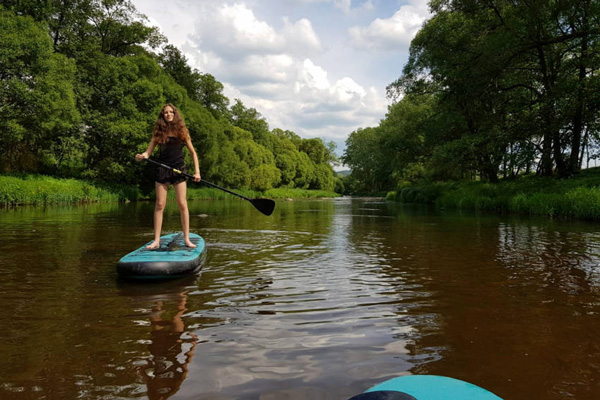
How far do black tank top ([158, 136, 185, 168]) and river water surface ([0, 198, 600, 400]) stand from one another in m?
1.72

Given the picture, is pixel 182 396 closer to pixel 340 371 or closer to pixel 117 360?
pixel 117 360

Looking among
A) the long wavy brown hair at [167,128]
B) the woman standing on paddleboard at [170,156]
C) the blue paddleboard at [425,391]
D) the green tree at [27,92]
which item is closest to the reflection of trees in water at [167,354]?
the blue paddleboard at [425,391]

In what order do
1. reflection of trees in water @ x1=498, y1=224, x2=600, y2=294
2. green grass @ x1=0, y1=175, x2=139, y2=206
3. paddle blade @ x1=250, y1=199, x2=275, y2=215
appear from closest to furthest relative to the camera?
reflection of trees in water @ x1=498, y1=224, x2=600, y2=294 → paddle blade @ x1=250, y1=199, x2=275, y2=215 → green grass @ x1=0, y1=175, x2=139, y2=206

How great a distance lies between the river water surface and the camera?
246cm

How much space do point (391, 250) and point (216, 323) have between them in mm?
5230

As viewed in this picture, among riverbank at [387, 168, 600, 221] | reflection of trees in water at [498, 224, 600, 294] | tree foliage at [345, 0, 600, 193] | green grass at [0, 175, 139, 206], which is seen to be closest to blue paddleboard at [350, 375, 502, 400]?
reflection of trees in water at [498, 224, 600, 294]

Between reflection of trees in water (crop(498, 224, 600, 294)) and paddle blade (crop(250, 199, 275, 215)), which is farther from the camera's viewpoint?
paddle blade (crop(250, 199, 275, 215))

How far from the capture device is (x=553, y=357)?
2871 mm

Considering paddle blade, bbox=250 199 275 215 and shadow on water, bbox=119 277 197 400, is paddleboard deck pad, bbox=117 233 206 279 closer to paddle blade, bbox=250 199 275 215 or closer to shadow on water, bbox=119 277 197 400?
shadow on water, bbox=119 277 197 400

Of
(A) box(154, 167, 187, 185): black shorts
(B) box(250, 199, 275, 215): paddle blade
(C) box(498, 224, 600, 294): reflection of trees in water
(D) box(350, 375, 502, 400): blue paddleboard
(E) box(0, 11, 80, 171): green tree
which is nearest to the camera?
(D) box(350, 375, 502, 400): blue paddleboard

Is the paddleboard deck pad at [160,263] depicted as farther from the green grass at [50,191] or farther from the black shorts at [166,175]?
the green grass at [50,191]

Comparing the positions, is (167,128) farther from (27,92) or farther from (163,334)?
(27,92)

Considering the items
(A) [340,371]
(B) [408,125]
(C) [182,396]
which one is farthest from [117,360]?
(B) [408,125]

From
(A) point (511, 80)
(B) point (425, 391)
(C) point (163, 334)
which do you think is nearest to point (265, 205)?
(C) point (163, 334)
